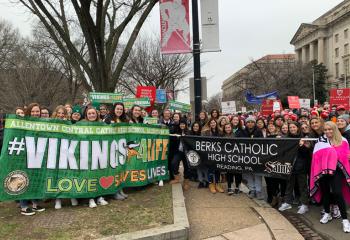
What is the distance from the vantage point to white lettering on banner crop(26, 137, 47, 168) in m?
6.42

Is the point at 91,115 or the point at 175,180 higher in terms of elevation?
the point at 91,115

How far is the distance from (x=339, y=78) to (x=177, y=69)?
5938 cm

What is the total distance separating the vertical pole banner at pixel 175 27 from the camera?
10797 mm

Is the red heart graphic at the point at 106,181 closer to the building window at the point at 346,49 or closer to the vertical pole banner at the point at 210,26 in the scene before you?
the vertical pole banner at the point at 210,26

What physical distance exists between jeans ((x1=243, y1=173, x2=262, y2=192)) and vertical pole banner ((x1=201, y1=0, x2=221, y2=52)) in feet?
13.1

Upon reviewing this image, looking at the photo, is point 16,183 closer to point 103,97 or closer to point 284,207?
point 284,207

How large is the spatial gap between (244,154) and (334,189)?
6.62 feet

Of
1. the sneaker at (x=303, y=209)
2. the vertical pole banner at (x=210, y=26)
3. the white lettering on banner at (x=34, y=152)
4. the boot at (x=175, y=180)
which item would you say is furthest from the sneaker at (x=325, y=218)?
the vertical pole banner at (x=210, y=26)

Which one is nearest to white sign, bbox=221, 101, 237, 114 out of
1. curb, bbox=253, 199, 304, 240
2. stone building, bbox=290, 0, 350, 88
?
curb, bbox=253, 199, 304, 240

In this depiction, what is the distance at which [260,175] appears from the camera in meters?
7.78

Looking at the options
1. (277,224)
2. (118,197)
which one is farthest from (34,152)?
(277,224)

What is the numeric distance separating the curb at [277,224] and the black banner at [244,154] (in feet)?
2.52

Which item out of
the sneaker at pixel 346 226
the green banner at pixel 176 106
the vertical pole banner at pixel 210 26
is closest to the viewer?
the sneaker at pixel 346 226

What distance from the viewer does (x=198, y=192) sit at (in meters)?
8.34
